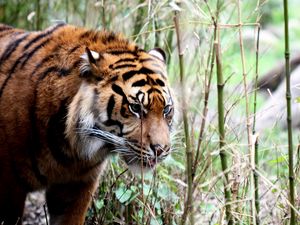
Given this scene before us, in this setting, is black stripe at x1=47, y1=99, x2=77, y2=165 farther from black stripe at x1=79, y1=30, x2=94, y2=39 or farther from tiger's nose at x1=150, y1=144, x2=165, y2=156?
tiger's nose at x1=150, y1=144, x2=165, y2=156

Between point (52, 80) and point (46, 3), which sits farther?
point (46, 3)

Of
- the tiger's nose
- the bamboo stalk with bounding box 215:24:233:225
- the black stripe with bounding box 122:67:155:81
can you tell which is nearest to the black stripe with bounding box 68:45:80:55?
the black stripe with bounding box 122:67:155:81

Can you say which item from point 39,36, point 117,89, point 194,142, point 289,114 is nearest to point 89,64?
Answer: point 117,89

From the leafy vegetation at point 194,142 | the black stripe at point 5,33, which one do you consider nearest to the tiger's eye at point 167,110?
the leafy vegetation at point 194,142

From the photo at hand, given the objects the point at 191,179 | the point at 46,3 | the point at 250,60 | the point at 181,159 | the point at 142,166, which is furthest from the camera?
the point at 250,60

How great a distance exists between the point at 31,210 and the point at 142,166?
7.73 feet

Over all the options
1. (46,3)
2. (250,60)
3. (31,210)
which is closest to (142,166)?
(31,210)

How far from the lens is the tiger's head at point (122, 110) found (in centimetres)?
411

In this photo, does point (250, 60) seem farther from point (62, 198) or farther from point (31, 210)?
point (62, 198)

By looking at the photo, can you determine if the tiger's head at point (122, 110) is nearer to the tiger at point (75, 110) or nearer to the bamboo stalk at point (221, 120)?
the tiger at point (75, 110)

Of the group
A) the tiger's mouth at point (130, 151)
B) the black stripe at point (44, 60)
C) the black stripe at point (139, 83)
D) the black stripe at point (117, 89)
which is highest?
the black stripe at point (44, 60)

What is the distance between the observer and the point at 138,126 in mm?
4137

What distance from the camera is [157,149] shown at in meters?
4.04

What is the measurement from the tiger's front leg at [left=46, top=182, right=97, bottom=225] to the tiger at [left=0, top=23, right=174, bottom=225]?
0.07 metres
